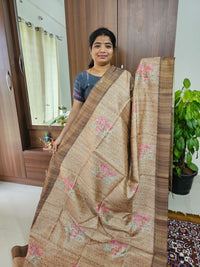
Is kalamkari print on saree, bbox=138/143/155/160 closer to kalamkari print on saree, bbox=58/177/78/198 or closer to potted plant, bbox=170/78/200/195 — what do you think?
kalamkari print on saree, bbox=58/177/78/198

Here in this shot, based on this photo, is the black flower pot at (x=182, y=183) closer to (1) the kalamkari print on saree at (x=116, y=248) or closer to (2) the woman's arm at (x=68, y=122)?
(1) the kalamkari print on saree at (x=116, y=248)

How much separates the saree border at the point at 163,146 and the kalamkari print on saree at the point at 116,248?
6.7 inches

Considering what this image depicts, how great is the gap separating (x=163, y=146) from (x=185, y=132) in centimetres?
63

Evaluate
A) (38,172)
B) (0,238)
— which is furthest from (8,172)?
(0,238)

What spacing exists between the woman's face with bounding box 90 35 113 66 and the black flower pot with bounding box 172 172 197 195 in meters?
1.22

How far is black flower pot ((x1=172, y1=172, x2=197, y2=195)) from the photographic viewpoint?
1516mm

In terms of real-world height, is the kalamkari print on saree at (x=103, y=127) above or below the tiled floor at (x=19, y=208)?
above

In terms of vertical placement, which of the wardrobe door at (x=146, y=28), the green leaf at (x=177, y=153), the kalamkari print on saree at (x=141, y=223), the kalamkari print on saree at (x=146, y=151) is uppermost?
the wardrobe door at (x=146, y=28)

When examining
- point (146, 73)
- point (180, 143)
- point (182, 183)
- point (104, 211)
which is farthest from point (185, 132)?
point (104, 211)

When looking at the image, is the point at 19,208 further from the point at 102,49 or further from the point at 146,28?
the point at 146,28

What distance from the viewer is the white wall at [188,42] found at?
1583 mm

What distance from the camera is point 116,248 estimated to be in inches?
34.5

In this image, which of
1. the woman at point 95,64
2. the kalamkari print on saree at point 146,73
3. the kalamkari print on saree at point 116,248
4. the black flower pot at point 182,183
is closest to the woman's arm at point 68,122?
the woman at point 95,64

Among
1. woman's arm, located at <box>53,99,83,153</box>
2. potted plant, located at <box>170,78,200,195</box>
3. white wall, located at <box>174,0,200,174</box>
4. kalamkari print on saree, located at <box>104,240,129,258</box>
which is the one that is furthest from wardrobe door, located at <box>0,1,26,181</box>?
white wall, located at <box>174,0,200,174</box>
